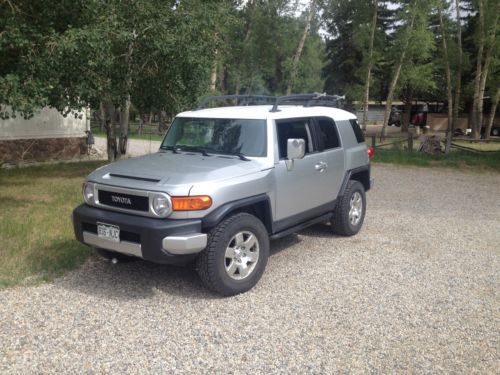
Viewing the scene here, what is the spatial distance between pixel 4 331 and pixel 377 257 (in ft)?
13.6

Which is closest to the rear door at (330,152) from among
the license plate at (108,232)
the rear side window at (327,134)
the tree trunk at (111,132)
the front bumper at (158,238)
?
the rear side window at (327,134)

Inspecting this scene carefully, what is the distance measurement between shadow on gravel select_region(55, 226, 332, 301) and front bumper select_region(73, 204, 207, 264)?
20.5 inches

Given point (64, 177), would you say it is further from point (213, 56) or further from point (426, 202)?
point (426, 202)

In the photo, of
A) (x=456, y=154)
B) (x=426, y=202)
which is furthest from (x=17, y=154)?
(x=456, y=154)

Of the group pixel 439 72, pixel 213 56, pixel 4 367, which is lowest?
pixel 4 367

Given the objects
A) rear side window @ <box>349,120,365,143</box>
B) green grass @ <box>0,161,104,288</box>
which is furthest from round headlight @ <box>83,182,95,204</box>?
rear side window @ <box>349,120,365,143</box>

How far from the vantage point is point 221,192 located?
449cm

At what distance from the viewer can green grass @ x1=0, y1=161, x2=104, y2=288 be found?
5.30 m

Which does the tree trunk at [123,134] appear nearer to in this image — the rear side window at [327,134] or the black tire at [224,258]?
the rear side window at [327,134]

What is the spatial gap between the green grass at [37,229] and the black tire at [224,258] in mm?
1862

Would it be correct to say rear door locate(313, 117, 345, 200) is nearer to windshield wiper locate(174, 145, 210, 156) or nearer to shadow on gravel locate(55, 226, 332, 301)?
windshield wiper locate(174, 145, 210, 156)

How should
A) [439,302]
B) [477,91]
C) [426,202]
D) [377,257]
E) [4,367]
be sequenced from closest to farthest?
[4,367], [439,302], [377,257], [426,202], [477,91]

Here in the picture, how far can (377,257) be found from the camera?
5949 mm

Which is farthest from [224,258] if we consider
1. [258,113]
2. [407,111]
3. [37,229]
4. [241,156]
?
[407,111]
